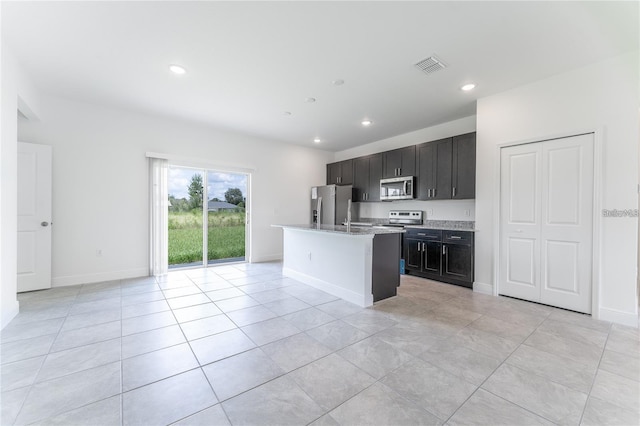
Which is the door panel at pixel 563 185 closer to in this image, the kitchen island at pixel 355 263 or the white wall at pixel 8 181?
the kitchen island at pixel 355 263

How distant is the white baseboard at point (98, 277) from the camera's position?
3938 millimetres

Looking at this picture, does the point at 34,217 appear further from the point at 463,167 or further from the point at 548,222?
the point at 548,222

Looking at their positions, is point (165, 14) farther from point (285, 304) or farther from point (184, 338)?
point (285, 304)

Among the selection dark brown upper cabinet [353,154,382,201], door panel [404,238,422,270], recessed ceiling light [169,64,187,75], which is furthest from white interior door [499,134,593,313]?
recessed ceiling light [169,64,187,75]

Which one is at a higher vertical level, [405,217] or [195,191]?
[195,191]

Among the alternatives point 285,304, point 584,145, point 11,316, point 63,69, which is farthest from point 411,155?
point 11,316

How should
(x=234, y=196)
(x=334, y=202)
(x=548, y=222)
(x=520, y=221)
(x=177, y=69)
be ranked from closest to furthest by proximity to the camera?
(x=177, y=69) < (x=548, y=222) < (x=520, y=221) < (x=234, y=196) < (x=334, y=202)

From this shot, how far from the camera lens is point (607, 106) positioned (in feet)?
9.31

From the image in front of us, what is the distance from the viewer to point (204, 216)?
5.31 m

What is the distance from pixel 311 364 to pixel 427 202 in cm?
412

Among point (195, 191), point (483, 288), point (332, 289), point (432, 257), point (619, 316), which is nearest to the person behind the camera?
point (619, 316)

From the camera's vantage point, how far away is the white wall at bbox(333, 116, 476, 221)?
4609 millimetres

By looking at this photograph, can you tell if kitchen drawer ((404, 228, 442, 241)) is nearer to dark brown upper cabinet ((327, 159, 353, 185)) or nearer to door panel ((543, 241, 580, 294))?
door panel ((543, 241, 580, 294))

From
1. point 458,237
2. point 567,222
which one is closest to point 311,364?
point 458,237
